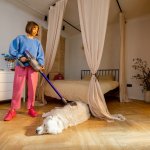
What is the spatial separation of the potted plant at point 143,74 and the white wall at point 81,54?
588 mm

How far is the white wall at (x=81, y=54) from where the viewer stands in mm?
4711

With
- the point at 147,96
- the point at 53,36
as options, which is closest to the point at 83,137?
the point at 53,36

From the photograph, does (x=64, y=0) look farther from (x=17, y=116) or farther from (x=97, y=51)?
(x=17, y=116)

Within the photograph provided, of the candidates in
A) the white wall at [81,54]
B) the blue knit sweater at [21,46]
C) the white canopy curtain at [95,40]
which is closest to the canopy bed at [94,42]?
the white canopy curtain at [95,40]

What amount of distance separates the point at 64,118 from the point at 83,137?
0.42 meters

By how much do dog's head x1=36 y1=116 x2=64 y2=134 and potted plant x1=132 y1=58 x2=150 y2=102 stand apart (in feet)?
9.21

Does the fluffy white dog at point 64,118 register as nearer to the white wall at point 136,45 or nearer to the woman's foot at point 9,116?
the woman's foot at point 9,116

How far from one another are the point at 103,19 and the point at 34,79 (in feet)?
4.66

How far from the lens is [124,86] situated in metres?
3.90

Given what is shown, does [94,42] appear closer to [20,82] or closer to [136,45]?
[20,82]

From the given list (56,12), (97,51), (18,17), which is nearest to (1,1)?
(18,17)

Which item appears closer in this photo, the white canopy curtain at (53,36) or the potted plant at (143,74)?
the white canopy curtain at (53,36)

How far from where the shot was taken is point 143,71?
4.09m

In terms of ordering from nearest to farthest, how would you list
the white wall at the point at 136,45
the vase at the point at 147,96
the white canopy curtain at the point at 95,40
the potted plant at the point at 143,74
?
the white canopy curtain at the point at 95,40 < the vase at the point at 147,96 < the potted plant at the point at 143,74 < the white wall at the point at 136,45
